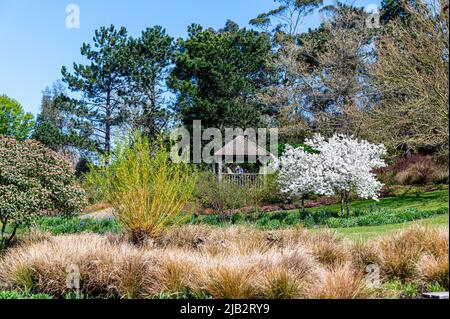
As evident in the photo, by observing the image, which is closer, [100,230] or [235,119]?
[100,230]

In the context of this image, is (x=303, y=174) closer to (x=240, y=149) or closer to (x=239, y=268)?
(x=240, y=149)

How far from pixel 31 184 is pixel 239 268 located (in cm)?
447

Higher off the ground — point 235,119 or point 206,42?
point 206,42

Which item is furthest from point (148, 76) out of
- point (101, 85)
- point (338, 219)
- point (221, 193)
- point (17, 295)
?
point (17, 295)

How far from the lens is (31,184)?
25.1 feet

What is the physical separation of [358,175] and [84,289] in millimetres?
8869

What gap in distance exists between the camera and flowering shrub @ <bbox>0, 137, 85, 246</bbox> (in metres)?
7.43

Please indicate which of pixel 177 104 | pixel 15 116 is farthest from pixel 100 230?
pixel 15 116

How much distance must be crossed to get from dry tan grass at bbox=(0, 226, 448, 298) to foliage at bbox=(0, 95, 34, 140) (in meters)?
26.9

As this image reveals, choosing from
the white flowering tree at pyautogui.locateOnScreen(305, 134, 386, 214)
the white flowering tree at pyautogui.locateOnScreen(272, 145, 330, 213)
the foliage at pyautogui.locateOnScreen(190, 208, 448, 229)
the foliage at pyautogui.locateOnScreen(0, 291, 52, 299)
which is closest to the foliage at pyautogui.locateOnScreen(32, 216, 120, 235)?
the foliage at pyautogui.locateOnScreen(190, 208, 448, 229)

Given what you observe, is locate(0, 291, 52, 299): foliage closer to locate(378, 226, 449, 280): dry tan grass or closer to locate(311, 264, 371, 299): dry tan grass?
locate(311, 264, 371, 299): dry tan grass

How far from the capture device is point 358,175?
41.4 feet
